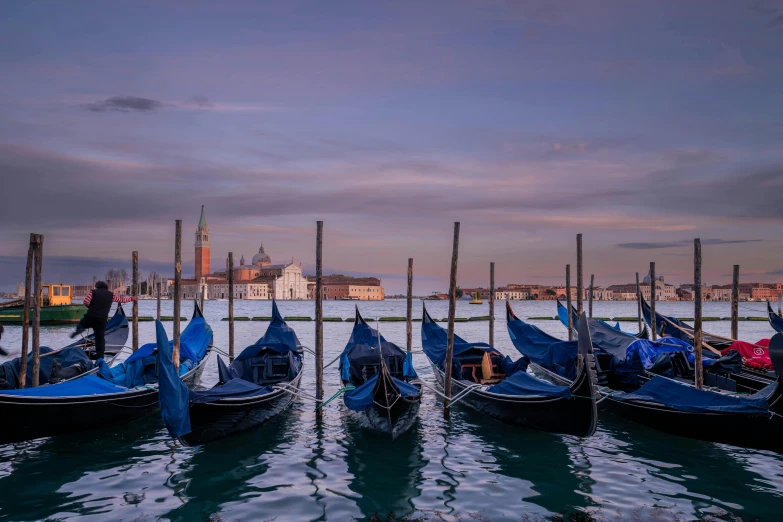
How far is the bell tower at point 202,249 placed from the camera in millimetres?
113875

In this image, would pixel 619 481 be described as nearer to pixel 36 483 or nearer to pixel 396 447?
pixel 396 447

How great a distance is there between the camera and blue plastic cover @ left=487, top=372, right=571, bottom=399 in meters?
6.26

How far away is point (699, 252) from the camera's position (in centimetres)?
852

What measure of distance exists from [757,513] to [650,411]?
224 cm

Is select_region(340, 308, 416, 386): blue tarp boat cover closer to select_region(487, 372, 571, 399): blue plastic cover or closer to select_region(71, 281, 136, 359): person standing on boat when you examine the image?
select_region(487, 372, 571, 399): blue plastic cover

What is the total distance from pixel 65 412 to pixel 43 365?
2.34 m

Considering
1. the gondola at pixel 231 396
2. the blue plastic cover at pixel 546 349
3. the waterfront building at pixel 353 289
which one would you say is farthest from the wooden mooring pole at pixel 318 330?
the waterfront building at pixel 353 289

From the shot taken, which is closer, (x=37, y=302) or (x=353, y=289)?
(x=37, y=302)

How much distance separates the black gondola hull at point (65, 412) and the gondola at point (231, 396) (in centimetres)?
117

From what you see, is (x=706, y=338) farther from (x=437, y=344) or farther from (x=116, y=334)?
(x=116, y=334)

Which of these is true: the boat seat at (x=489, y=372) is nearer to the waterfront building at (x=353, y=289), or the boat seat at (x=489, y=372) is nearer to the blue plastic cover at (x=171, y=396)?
the blue plastic cover at (x=171, y=396)

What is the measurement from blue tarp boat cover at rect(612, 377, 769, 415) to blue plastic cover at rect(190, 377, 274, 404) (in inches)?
174

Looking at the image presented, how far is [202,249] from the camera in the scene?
113375mm

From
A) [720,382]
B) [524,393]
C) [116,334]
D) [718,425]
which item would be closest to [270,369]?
[524,393]
